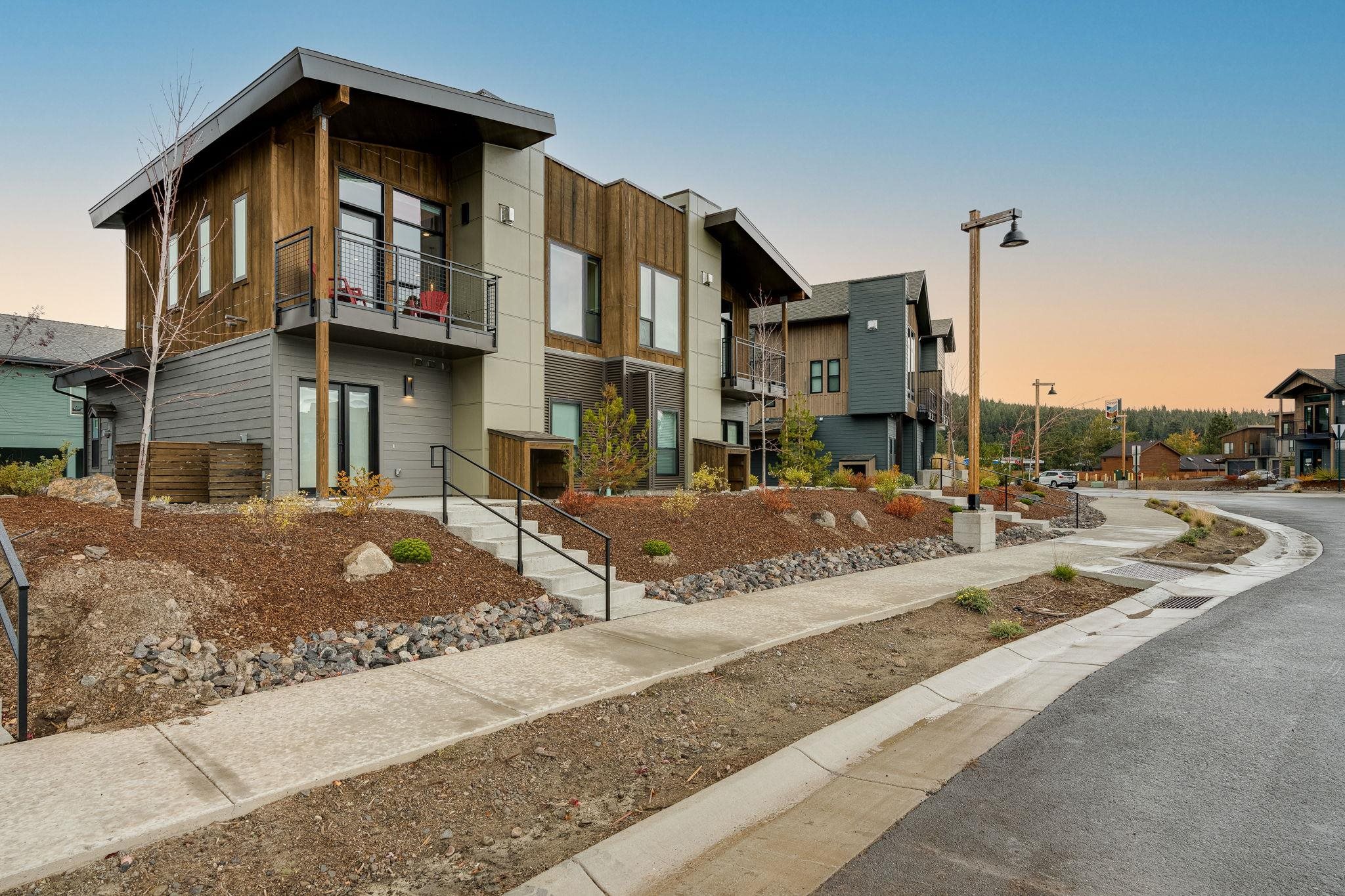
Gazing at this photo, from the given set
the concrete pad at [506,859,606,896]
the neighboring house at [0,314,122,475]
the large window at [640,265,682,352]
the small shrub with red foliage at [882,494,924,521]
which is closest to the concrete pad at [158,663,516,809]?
the concrete pad at [506,859,606,896]

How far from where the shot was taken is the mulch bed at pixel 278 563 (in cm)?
557

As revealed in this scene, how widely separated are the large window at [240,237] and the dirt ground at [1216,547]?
736 inches

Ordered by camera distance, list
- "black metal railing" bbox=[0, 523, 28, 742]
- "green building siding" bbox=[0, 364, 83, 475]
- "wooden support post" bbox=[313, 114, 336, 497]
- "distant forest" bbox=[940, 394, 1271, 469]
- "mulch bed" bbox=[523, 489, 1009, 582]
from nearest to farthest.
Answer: "black metal railing" bbox=[0, 523, 28, 742], "mulch bed" bbox=[523, 489, 1009, 582], "wooden support post" bbox=[313, 114, 336, 497], "green building siding" bbox=[0, 364, 83, 475], "distant forest" bbox=[940, 394, 1271, 469]

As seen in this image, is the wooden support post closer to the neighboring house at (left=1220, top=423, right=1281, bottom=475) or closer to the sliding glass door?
the sliding glass door

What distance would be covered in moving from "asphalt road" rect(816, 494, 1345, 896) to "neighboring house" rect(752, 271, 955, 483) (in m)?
22.3

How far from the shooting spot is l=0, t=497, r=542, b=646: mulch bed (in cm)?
557

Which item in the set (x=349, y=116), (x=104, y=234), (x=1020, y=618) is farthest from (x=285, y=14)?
(x=1020, y=618)

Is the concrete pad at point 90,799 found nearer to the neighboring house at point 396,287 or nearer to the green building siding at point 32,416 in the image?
the neighboring house at point 396,287

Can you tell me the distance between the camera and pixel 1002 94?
16.6 m

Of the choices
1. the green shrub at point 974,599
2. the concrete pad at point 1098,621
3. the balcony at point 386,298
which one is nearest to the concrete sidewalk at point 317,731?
the green shrub at point 974,599

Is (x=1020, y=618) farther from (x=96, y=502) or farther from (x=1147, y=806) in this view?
(x=96, y=502)

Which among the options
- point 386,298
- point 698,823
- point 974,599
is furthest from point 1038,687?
point 386,298

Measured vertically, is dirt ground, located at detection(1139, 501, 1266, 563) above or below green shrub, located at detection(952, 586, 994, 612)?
below

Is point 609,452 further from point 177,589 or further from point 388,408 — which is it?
point 177,589
